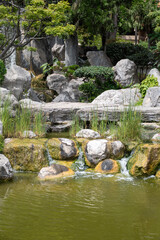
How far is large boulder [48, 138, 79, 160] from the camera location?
664 cm

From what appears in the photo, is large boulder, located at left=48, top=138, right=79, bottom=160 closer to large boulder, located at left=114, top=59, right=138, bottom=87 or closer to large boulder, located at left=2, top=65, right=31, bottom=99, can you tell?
large boulder, located at left=2, top=65, right=31, bottom=99

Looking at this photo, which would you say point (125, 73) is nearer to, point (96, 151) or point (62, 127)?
point (62, 127)

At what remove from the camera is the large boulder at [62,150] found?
664cm

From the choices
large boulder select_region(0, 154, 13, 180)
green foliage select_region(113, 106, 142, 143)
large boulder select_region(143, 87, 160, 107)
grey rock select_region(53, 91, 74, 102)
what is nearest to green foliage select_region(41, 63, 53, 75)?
grey rock select_region(53, 91, 74, 102)

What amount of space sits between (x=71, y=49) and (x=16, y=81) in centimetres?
554

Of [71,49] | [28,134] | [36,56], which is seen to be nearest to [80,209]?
[28,134]

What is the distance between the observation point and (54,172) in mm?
5773

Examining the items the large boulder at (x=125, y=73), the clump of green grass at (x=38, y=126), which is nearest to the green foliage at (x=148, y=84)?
the large boulder at (x=125, y=73)

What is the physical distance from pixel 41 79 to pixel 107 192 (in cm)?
1313

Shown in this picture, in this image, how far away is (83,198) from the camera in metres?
4.57

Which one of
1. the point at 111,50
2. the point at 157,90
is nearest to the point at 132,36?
the point at 111,50

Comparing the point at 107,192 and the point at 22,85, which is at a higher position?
the point at 22,85

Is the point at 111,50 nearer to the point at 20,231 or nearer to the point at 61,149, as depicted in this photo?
the point at 61,149

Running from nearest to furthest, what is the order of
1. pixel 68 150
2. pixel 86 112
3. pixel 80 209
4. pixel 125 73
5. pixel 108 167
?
1. pixel 80 209
2. pixel 108 167
3. pixel 68 150
4. pixel 86 112
5. pixel 125 73
